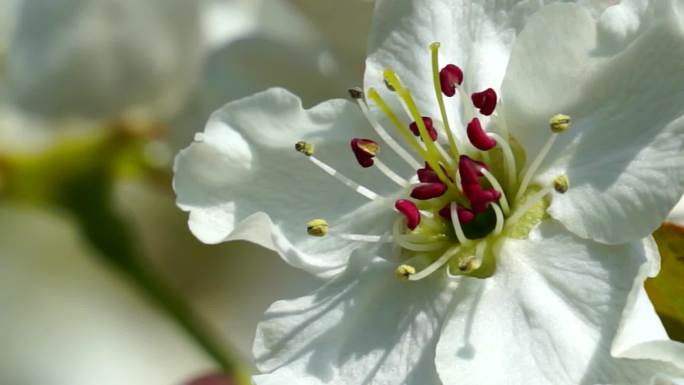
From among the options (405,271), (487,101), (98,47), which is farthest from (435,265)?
(98,47)

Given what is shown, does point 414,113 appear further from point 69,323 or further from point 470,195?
point 69,323

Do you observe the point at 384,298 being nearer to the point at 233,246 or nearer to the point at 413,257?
the point at 413,257

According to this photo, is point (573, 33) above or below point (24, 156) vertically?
below

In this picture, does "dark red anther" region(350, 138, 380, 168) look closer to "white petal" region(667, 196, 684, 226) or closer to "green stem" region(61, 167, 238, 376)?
"white petal" region(667, 196, 684, 226)

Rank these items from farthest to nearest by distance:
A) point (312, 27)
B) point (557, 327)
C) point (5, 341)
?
point (5, 341), point (312, 27), point (557, 327)

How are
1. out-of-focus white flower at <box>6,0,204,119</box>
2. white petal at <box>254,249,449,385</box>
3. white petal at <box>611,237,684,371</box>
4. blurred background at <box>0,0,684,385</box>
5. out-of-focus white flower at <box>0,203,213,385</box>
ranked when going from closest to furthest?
white petal at <box>611,237,684,371</box>
white petal at <box>254,249,449,385</box>
blurred background at <box>0,0,684,385</box>
out-of-focus white flower at <box>6,0,204,119</box>
out-of-focus white flower at <box>0,203,213,385</box>

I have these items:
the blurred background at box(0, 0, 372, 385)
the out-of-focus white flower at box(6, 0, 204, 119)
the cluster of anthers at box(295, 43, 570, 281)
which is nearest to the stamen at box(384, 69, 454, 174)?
the cluster of anthers at box(295, 43, 570, 281)

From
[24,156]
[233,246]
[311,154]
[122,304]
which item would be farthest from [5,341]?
[311,154]

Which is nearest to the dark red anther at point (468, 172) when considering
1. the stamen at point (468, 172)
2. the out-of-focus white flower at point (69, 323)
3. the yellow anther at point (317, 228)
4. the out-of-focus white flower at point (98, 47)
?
the stamen at point (468, 172)

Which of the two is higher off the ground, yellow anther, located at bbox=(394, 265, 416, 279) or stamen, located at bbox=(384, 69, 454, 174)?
stamen, located at bbox=(384, 69, 454, 174)
